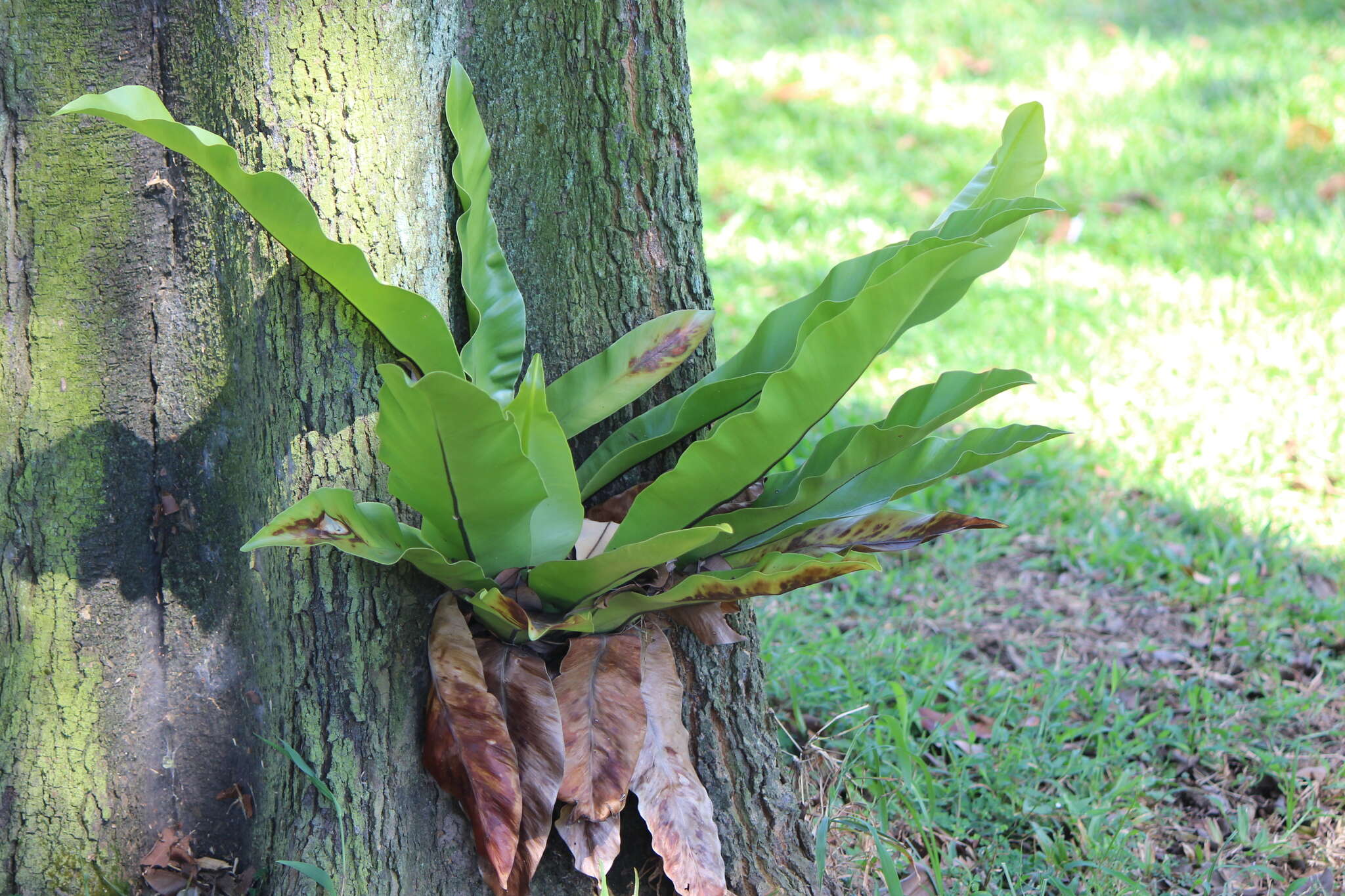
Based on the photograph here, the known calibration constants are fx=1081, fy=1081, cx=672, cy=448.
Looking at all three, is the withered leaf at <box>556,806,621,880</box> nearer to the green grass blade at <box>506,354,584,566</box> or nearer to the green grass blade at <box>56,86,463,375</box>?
the green grass blade at <box>506,354,584,566</box>

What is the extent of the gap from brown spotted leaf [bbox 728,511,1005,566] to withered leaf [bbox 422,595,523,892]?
0.43m

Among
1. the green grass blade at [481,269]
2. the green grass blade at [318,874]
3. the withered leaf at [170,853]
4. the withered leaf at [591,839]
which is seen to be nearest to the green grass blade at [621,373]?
the green grass blade at [481,269]

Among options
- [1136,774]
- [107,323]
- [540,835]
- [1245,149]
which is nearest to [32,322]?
[107,323]

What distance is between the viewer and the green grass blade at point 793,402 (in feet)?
4.48

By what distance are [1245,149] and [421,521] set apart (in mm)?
5470

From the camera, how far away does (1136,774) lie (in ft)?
7.02

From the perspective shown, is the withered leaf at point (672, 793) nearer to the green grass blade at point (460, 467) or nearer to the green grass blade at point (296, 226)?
the green grass blade at point (460, 467)

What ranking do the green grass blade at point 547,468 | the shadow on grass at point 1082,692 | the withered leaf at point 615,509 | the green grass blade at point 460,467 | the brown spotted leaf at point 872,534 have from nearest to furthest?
the green grass blade at point 460,467 < the green grass blade at point 547,468 < the brown spotted leaf at point 872,534 < the withered leaf at point 615,509 < the shadow on grass at point 1082,692

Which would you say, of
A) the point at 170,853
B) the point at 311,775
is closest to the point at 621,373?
the point at 311,775

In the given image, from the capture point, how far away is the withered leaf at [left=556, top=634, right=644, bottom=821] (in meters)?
1.49

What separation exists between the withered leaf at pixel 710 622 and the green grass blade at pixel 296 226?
50 cm

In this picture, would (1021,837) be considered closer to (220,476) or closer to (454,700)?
(454,700)

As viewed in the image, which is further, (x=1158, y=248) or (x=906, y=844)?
(x=1158, y=248)

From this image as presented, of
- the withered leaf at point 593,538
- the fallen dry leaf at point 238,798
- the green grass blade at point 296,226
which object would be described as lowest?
the fallen dry leaf at point 238,798
